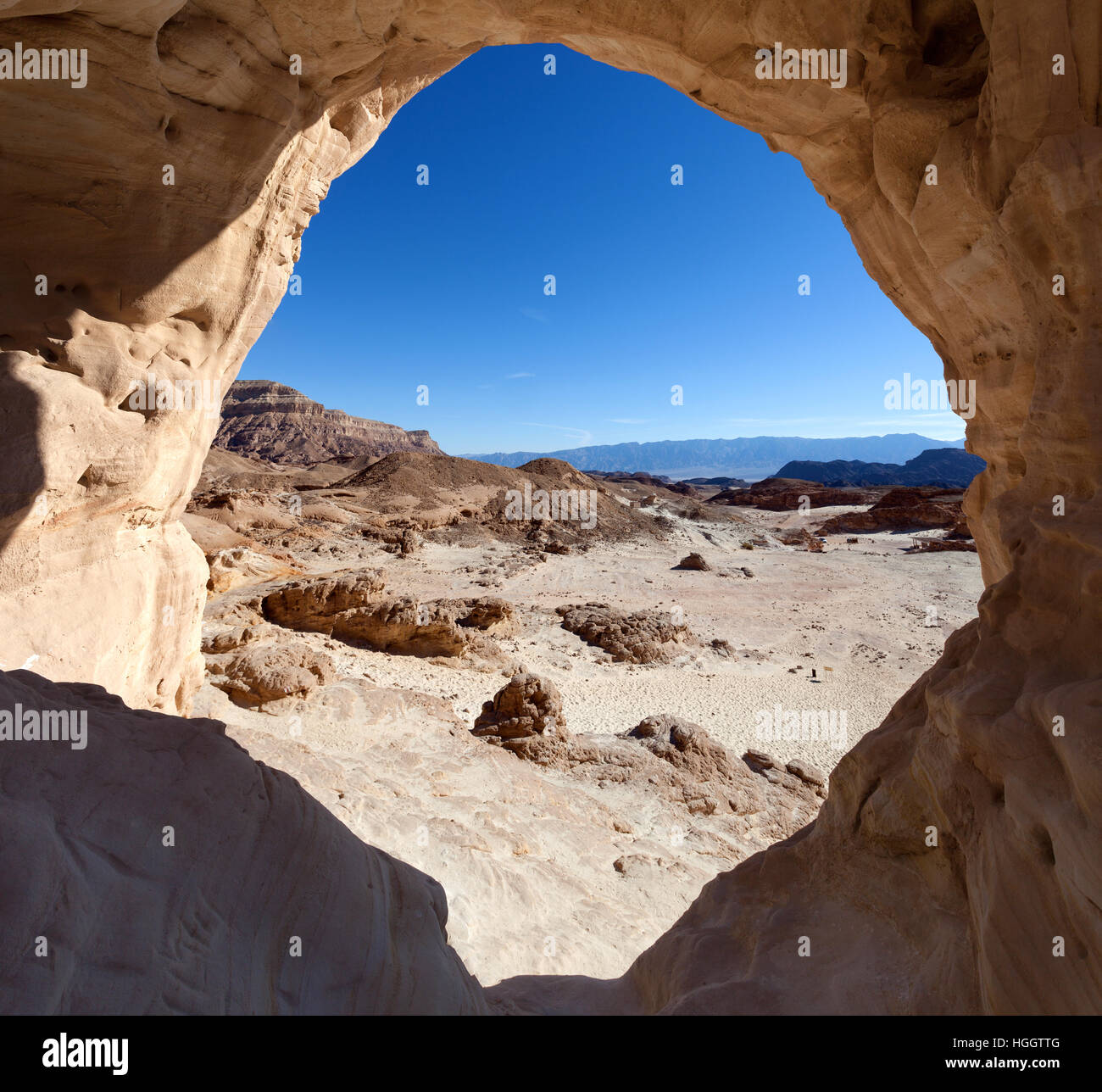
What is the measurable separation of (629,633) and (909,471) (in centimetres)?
11383

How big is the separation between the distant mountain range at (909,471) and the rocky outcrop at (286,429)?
74.1 metres

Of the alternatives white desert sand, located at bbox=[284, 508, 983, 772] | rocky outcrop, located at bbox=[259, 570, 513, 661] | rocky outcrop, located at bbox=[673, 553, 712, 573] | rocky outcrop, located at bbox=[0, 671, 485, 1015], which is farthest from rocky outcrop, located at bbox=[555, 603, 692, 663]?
rocky outcrop, located at bbox=[0, 671, 485, 1015]

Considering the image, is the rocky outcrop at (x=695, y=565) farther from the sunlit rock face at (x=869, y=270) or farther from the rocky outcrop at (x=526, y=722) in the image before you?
the sunlit rock face at (x=869, y=270)

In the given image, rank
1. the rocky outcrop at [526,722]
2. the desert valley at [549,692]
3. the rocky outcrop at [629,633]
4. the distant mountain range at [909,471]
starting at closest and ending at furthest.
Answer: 1. the desert valley at [549,692]
2. the rocky outcrop at [526,722]
3. the rocky outcrop at [629,633]
4. the distant mountain range at [909,471]

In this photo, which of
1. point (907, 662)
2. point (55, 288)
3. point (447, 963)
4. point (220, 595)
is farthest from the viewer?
point (907, 662)

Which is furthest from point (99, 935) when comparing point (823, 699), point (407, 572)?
point (407, 572)

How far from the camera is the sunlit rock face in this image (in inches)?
117

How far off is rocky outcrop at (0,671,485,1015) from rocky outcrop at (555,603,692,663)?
1133 cm

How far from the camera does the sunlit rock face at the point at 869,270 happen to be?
9.73 feet

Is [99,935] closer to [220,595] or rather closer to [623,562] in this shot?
[220,595]

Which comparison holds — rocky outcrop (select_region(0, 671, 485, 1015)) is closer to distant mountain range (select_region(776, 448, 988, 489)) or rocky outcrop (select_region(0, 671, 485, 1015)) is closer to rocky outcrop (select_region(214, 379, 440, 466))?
rocky outcrop (select_region(214, 379, 440, 466))

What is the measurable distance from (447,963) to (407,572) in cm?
1987

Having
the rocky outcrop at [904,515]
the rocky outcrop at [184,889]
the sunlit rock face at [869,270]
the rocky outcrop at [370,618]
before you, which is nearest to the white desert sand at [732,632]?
the rocky outcrop at [370,618]
